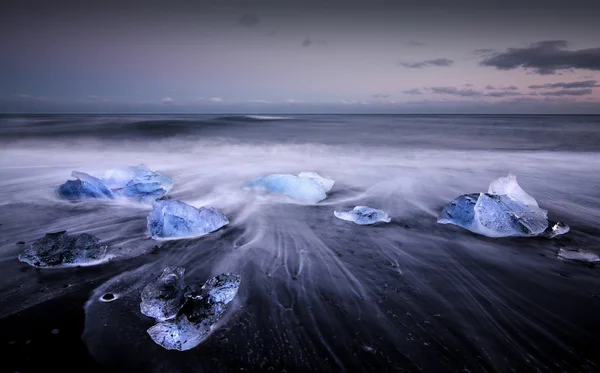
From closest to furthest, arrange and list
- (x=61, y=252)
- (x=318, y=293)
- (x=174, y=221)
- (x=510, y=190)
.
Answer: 1. (x=318, y=293)
2. (x=61, y=252)
3. (x=174, y=221)
4. (x=510, y=190)

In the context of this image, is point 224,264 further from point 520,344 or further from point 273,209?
point 520,344

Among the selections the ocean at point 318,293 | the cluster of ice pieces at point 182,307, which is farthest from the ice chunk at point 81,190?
the cluster of ice pieces at point 182,307

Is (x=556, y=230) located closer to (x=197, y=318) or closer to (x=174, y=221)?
(x=197, y=318)

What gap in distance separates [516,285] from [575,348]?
0.81 m

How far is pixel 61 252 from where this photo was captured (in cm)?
309

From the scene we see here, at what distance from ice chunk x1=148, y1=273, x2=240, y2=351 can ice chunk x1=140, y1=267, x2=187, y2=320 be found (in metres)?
0.07

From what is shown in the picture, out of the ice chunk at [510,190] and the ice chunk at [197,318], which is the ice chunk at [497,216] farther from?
the ice chunk at [197,318]

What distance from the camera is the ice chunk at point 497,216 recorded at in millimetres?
3992

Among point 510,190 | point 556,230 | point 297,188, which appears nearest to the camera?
point 556,230

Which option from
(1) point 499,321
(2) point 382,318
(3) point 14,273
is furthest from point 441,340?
(3) point 14,273

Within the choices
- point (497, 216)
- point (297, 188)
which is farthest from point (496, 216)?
point (297, 188)

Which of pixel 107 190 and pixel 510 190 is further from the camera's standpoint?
pixel 107 190

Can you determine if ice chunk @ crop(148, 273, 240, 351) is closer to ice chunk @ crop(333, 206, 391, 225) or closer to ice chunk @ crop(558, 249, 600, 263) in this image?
ice chunk @ crop(333, 206, 391, 225)

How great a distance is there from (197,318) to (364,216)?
2.86 meters
